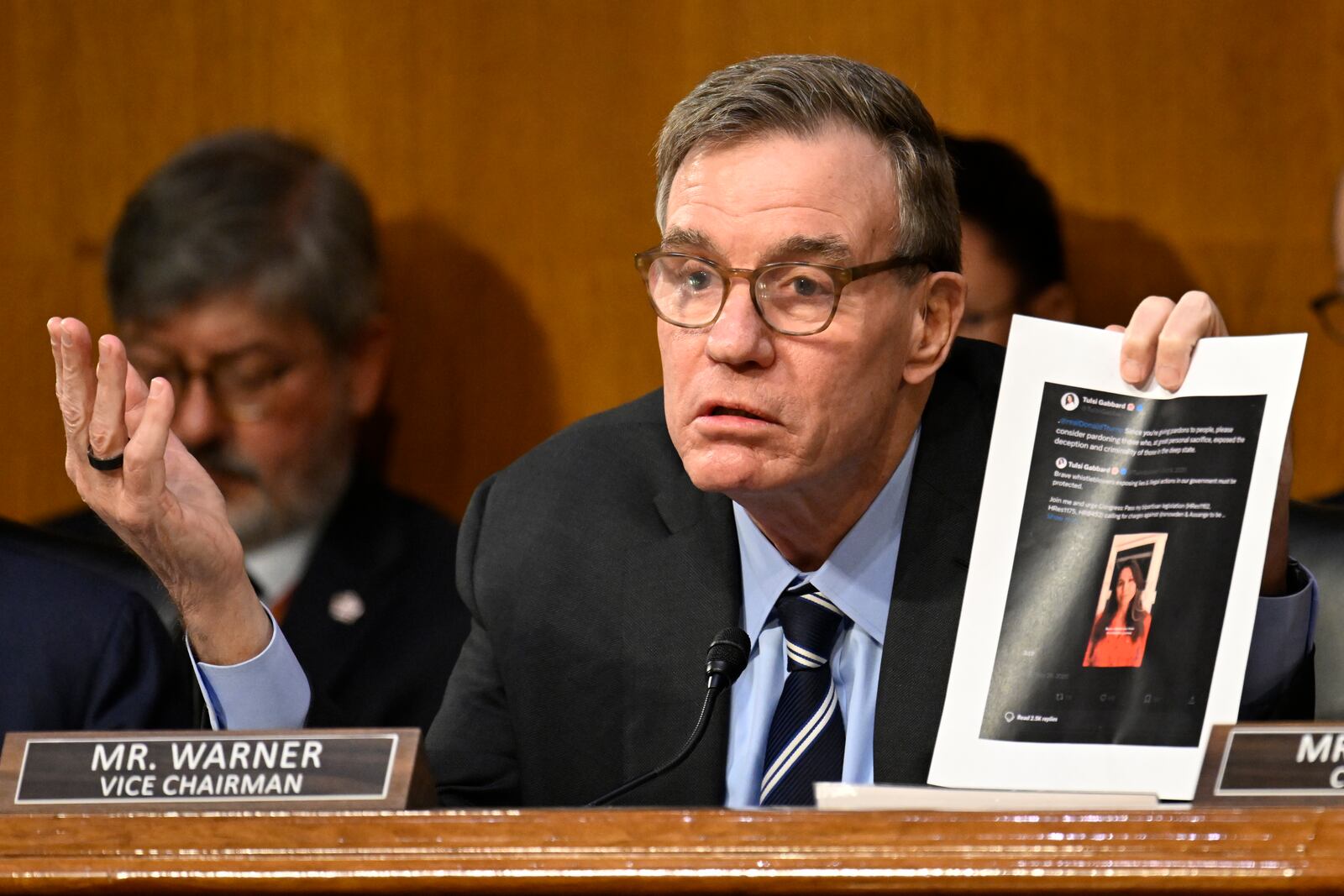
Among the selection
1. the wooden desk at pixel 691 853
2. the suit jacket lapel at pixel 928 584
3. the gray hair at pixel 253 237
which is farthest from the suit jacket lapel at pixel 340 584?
the wooden desk at pixel 691 853

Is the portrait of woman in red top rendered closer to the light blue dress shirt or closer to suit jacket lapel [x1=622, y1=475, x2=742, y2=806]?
the light blue dress shirt

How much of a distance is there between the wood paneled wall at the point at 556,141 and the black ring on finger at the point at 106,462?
1.42 metres

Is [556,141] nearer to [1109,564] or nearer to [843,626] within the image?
[843,626]

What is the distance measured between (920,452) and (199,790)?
2.80 feet

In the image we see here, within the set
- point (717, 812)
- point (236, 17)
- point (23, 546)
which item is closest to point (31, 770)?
point (717, 812)

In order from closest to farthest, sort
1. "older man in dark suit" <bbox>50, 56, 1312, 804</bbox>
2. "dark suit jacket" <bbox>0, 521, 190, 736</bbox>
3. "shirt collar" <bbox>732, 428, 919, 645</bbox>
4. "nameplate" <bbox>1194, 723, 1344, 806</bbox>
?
"nameplate" <bbox>1194, 723, 1344, 806</bbox>, "older man in dark suit" <bbox>50, 56, 1312, 804</bbox>, "shirt collar" <bbox>732, 428, 919, 645</bbox>, "dark suit jacket" <bbox>0, 521, 190, 736</bbox>

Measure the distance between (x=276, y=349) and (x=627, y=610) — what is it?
1.27m

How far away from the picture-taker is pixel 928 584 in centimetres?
162

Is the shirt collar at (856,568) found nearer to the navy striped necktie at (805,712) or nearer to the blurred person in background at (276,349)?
the navy striped necktie at (805,712)

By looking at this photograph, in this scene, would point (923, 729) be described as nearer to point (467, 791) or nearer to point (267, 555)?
point (467, 791)

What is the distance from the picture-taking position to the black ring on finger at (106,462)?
1.47 m

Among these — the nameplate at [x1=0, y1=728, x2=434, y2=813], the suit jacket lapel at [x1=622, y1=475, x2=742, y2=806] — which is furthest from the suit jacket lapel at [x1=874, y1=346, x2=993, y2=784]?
the nameplate at [x1=0, y1=728, x2=434, y2=813]

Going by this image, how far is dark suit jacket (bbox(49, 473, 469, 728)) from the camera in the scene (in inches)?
98.0

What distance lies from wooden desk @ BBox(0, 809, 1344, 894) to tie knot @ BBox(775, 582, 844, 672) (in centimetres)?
54
